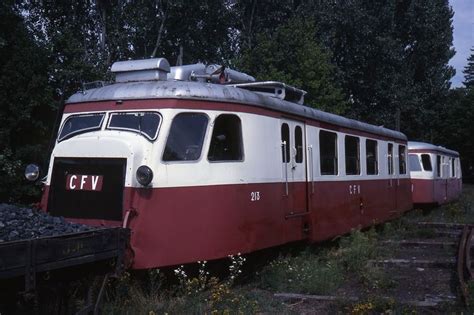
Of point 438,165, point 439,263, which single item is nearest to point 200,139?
point 439,263

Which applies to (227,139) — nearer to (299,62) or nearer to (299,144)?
(299,144)

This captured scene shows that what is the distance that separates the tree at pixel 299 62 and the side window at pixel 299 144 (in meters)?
13.9

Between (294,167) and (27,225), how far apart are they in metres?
4.87

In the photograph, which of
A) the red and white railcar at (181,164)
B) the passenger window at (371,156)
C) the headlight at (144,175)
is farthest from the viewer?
the passenger window at (371,156)

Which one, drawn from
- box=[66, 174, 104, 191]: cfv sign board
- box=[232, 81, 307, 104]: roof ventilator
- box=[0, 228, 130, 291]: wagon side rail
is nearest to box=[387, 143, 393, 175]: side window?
box=[232, 81, 307, 104]: roof ventilator

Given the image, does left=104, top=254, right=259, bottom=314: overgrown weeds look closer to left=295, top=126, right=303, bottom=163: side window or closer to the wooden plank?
the wooden plank

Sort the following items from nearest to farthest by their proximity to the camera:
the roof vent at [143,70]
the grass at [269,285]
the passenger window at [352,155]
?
1. the grass at [269,285]
2. the roof vent at [143,70]
3. the passenger window at [352,155]

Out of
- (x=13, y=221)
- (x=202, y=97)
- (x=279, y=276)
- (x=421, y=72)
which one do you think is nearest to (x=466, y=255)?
(x=279, y=276)

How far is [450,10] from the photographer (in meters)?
34.3

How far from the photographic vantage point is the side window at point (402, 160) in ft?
52.4

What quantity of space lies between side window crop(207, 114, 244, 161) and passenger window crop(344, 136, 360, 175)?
14.3ft

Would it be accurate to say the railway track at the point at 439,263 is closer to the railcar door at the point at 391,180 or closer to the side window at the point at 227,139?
the railcar door at the point at 391,180

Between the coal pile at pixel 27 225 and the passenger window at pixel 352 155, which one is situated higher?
the passenger window at pixel 352 155

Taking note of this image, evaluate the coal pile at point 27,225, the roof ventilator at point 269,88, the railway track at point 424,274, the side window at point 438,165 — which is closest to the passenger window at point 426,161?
the side window at point 438,165
